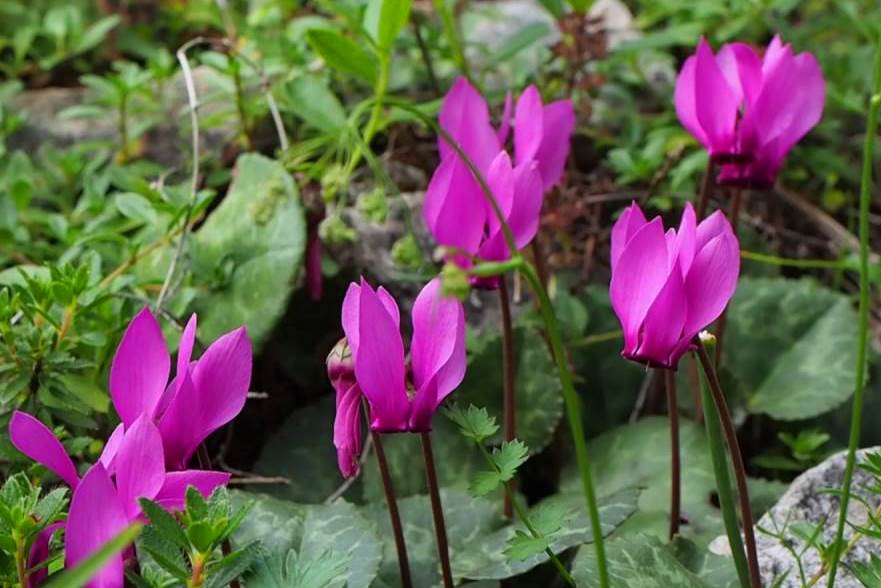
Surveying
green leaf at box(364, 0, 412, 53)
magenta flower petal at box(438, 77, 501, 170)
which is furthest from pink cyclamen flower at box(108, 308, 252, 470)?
green leaf at box(364, 0, 412, 53)

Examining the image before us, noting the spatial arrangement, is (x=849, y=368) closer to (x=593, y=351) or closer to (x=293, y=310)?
(x=593, y=351)

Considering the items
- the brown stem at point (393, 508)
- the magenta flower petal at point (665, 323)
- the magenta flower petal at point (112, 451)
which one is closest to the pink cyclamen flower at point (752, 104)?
the magenta flower petal at point (665, 323)

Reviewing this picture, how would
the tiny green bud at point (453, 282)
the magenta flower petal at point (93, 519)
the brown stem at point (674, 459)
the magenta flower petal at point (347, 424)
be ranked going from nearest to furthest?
the tiny green bud at point (453, 282)
the magenta flower petal at point (93, 519)
the magenta flower petal at point (347, 424)
the brown stem at point (674, 459)

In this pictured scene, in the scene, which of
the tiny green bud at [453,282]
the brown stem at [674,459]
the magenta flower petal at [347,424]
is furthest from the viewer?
the brown stem at [674,459]

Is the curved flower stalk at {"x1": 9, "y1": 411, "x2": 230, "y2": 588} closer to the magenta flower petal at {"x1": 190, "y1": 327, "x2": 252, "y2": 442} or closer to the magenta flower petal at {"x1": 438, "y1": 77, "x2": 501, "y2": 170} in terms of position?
the magenta flower petal at {"x1": 190, "y1": 327, "x2": 252, "y2": 442}

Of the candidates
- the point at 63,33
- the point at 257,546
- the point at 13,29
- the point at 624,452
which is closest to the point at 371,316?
the point at 257,546

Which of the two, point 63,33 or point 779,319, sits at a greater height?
point 63,33

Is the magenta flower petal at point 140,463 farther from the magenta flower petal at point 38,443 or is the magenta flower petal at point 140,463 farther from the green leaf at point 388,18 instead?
the green leaf at point 388,18
